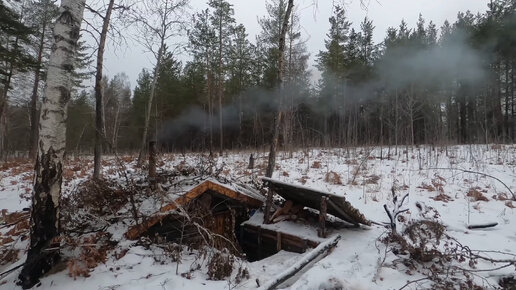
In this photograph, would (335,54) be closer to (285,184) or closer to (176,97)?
(176,97)

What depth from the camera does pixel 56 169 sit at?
3.16 metres

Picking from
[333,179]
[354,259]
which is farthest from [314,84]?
[354,259]

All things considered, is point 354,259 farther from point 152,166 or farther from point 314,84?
point 314,84

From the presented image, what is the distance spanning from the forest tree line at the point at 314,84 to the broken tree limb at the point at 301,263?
13.1m

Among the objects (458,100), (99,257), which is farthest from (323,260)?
(458,100)

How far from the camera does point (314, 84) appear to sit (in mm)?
25203

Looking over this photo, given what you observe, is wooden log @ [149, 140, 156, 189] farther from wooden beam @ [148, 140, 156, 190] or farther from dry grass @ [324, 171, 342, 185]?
dry grass @ [324, 171, 342, 185]

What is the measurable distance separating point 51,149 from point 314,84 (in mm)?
23766

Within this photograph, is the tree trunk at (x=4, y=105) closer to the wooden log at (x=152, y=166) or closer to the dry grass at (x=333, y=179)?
the wooden log at (x=152, y=166)

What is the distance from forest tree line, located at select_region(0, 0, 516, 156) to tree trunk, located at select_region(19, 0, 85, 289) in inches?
543

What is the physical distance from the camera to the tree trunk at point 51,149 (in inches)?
121

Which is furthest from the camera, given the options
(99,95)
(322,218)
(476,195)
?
(99,95)

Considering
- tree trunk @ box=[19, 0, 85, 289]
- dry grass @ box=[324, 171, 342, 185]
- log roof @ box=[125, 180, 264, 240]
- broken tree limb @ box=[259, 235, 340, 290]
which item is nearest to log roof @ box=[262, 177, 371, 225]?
broken tree limb @ box=[259, 235, 340, 290]

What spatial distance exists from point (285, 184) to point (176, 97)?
22.0 meters
